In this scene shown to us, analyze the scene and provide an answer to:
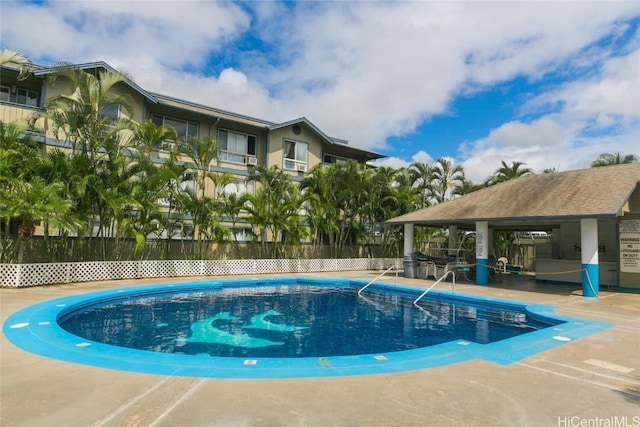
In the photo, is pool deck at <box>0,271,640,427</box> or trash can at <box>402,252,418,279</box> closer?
pool deck at <box>0,271,640,427</box>

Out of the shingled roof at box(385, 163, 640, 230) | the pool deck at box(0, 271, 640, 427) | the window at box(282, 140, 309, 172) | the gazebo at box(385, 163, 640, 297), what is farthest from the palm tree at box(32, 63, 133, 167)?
the gazebo at box(385, 163, 640, 297)

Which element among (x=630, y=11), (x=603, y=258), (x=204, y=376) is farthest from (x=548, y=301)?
(x=204, y=376)

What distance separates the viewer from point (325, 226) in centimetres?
2234

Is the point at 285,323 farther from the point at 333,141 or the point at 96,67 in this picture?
the point at 333,141

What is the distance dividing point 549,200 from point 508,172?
14.9 metres

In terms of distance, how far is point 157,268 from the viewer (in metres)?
17.0

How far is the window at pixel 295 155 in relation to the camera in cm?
2517

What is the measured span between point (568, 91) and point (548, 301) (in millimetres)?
9730

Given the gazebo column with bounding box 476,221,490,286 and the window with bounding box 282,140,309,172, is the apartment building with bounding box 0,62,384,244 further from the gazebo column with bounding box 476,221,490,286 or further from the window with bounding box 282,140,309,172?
the gazebo column with bounding box 476,221,490,286

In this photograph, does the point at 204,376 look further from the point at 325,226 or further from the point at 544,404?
the point at 325,226

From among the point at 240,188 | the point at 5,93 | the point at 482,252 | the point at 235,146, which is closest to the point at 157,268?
the point at 240,188

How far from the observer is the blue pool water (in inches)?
309

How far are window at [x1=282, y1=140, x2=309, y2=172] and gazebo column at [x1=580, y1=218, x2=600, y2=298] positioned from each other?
1685 cm

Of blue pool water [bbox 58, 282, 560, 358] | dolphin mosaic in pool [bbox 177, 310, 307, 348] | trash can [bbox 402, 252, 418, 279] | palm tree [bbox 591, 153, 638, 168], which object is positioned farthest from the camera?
palm tree [bbox 591, 153, 638, 168]
